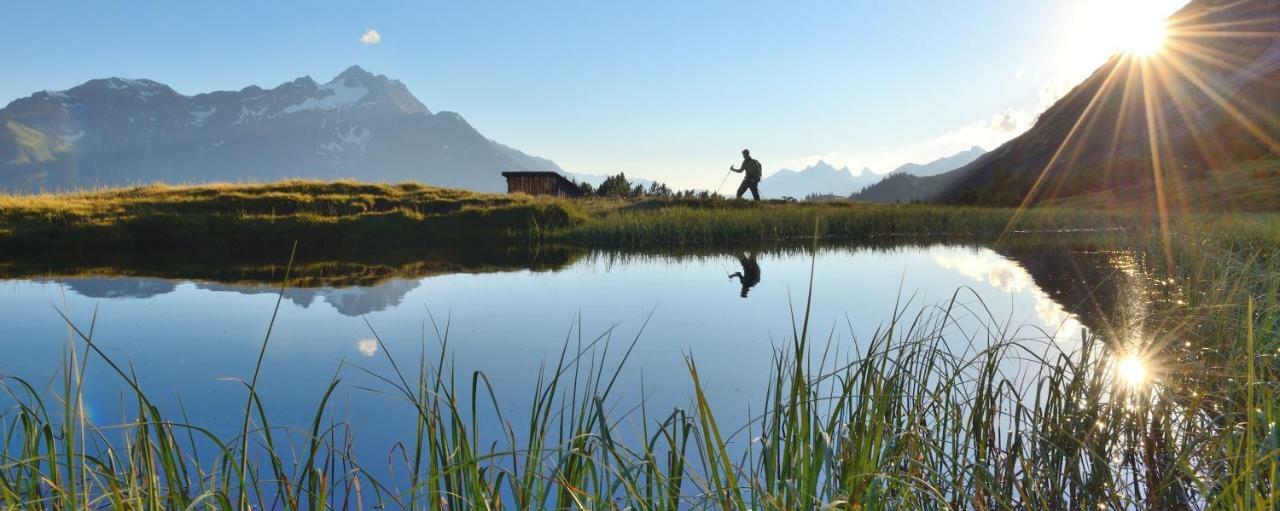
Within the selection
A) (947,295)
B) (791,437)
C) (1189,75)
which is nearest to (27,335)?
(791,437)

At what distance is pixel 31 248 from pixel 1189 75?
10402 cm

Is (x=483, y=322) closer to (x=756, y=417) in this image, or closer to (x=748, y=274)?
(x=756, y=417)

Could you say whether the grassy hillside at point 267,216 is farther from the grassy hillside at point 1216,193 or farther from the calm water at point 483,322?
the grassy hillside at point 1216,193

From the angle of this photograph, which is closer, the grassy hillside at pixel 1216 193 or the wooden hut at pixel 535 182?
Answer: the grassy hillside at pixel 1216 193

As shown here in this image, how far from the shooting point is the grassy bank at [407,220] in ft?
64.0

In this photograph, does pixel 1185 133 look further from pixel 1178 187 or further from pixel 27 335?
pixel 27 335

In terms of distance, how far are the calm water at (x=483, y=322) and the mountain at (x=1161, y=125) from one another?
110 ft

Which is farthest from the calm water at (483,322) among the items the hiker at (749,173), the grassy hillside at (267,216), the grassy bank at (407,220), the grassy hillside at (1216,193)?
the grassy hillside at (1216,193)

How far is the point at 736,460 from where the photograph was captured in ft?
11.6

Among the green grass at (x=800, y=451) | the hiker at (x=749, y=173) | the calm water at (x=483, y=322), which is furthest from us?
the hiker at (x=749, y=173)

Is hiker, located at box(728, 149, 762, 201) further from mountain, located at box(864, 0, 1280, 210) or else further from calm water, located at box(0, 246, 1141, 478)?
mountain, located at box(864, 0, 1280, 210)

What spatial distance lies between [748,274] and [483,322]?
18.9 feet

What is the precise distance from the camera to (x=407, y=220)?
74.6ft

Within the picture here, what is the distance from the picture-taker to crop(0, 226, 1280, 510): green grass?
191 centimetres
